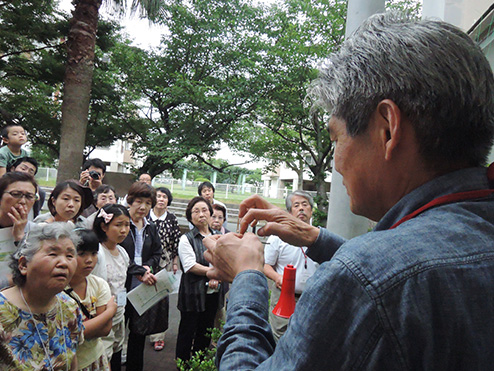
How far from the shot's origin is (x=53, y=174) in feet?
91.1

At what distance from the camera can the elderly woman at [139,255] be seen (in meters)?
3.29

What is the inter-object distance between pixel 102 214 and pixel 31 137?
8742 millimetres

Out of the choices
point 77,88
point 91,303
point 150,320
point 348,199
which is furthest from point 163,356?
point 77,88

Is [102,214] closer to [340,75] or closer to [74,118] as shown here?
[340,75]

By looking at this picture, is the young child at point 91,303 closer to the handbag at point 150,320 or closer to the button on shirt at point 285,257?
the handbag at point 150,320

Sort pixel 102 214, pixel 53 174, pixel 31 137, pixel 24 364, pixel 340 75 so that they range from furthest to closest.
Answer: pixel 53 174 < pixel 31 137 < pixel 102 214 < pixel 24 364 < pixel 340 75

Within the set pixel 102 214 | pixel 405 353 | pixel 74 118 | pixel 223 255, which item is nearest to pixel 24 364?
pixel 223 255

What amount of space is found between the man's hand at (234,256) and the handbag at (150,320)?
2.41m

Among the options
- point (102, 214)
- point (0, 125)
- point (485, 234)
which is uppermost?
point (0, 125)

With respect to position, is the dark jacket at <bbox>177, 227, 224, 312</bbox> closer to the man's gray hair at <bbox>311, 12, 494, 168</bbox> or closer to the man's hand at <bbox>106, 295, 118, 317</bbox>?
the man's hand at <bbox>106, 295, 118, 317</bbox>

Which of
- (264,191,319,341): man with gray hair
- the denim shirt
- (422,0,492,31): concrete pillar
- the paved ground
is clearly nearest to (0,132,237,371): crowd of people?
the paved ground

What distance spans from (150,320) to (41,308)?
1586 mm

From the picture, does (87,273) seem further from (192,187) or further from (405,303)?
(192,187)

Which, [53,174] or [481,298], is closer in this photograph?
[481,298]
